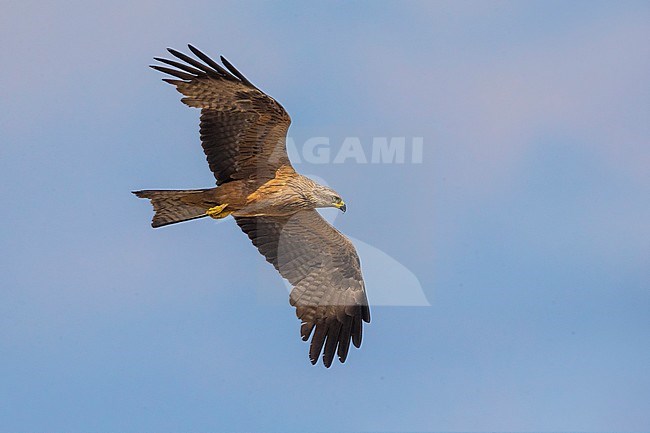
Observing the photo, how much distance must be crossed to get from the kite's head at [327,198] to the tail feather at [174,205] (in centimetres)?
141

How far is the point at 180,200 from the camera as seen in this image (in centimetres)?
1667

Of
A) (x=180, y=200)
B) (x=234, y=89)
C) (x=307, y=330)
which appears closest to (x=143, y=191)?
(x=180, y=200)

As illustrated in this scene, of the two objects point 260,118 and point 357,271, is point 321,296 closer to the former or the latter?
point 357,271

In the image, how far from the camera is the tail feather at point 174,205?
16.6 metres

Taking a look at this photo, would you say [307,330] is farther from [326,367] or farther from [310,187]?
[310,187]

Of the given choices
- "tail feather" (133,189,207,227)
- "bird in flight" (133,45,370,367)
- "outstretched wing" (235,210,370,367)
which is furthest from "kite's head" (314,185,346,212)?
"tail feather" (133,189,207,227)

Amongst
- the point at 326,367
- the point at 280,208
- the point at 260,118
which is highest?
the point at 260,118

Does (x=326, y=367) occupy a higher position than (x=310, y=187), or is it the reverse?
(x=310, y=187)

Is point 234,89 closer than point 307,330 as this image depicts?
Yes

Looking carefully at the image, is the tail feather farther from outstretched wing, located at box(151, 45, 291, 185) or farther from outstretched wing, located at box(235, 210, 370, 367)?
outstretched wing, located at box(235, 210, 370, 367)

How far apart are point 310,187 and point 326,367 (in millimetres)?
2539

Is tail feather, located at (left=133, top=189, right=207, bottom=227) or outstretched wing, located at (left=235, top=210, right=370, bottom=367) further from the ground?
tail feather, located at (left=133, top=189, right=207, bottom=227)

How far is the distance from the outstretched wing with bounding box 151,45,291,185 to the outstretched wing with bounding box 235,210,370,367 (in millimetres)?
1349

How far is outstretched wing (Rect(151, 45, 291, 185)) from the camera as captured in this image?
16.3 m
